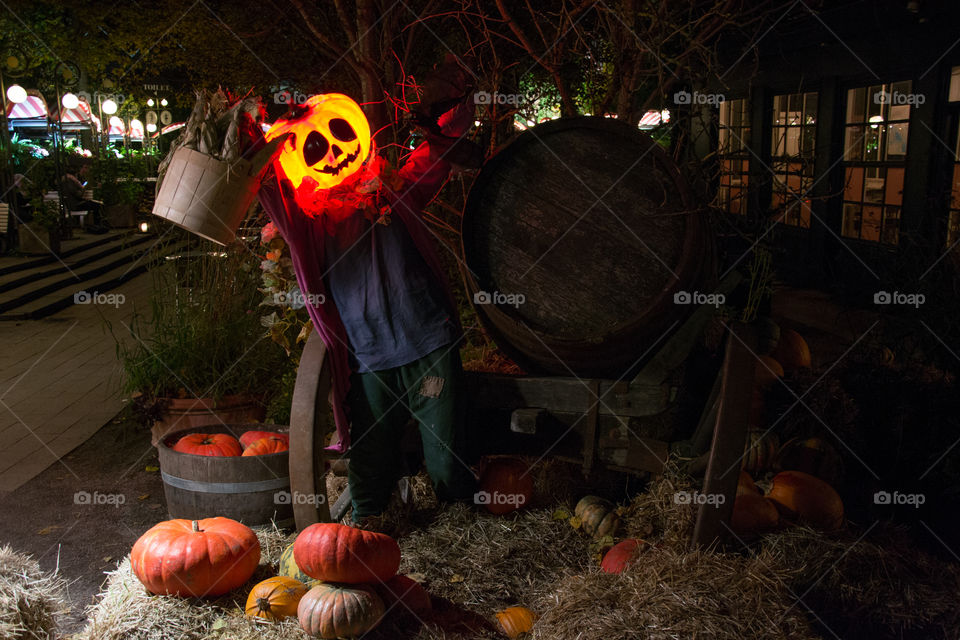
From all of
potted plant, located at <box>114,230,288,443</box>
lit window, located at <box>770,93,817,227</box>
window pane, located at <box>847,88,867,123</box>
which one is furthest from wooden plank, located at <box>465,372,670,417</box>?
window pane, located at <box>847,88,867,123</box>

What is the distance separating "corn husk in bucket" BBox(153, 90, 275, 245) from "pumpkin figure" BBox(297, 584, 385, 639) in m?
1.34

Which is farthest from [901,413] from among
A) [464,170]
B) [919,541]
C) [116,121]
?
[116,121]

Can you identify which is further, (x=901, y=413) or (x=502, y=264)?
(x=901, y=413)

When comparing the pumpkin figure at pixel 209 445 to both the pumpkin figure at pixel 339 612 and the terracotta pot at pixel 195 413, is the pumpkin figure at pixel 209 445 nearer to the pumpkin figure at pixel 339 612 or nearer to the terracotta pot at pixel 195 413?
the terracotta pot at pixel 195 413

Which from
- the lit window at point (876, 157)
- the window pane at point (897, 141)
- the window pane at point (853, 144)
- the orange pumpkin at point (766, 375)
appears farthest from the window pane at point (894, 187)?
the orange pumpkin at point (766, 375)

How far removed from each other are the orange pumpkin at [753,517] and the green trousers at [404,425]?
3.94 ft

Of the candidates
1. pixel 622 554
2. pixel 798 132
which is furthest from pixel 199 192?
pixel 798 132

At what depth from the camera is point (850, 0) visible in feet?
29.5

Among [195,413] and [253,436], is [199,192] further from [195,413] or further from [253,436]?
[195,413]

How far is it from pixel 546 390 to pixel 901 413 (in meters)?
2.10

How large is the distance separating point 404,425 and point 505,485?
66 centimetres

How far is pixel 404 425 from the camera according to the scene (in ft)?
12.5

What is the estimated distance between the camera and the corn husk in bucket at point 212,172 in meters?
2.82

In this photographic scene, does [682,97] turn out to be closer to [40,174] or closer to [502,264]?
[502,264]
